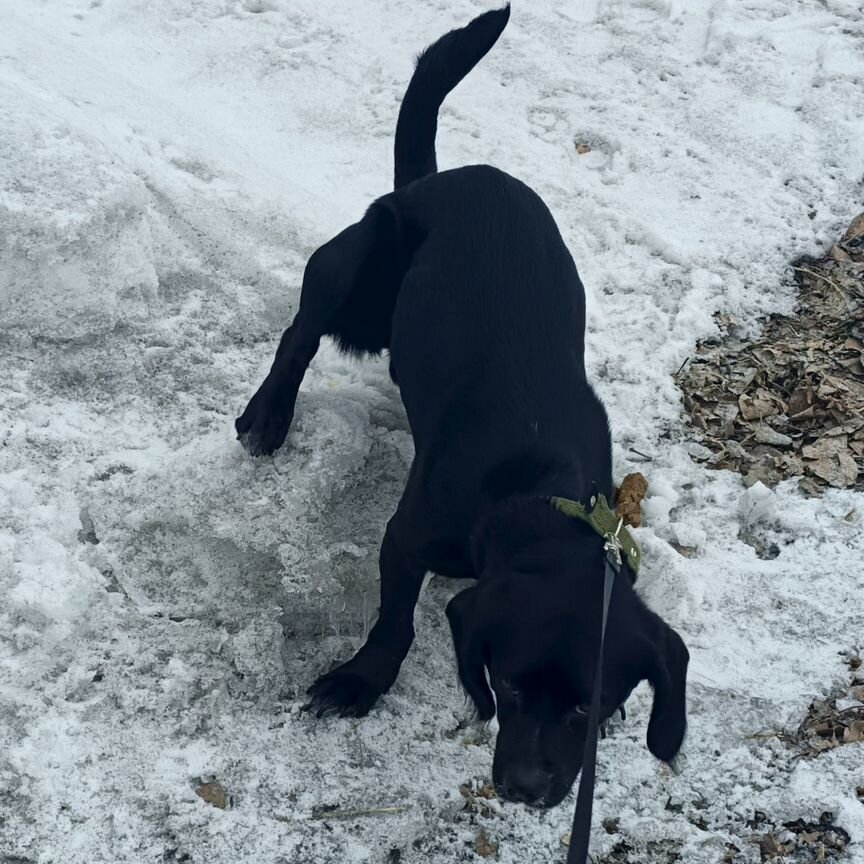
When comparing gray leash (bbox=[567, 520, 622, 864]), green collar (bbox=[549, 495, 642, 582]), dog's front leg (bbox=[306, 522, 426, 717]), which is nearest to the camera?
gray leash (bbox=[567, 520, 622, 864])

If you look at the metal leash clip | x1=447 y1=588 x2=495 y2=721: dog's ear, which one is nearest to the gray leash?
the metal leash clip

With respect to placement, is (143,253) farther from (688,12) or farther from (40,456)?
(688,12)

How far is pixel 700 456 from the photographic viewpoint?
12.4ft

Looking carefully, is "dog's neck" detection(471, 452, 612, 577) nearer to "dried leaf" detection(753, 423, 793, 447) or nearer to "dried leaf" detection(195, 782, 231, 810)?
"dried leaf" detection(195, 782, 231, 810)

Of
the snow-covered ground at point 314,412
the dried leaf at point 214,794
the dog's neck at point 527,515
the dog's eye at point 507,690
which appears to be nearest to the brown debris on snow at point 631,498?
the snow-covered ground at point 314,412

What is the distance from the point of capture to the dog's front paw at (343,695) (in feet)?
9.55

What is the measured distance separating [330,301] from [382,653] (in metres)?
1.15

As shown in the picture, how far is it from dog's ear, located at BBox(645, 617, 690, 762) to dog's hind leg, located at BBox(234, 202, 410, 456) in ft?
4.98

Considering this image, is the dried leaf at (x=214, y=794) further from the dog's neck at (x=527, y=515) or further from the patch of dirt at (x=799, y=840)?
the patch of dirt at (x=799, y=840)

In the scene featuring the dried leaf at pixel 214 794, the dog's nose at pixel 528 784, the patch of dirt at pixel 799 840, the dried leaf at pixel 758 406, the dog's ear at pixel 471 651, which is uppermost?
the dog's ear at pixel 471 651

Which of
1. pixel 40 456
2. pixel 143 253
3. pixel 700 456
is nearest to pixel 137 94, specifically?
pixel 143 253

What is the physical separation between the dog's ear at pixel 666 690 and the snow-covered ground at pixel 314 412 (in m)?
0.45

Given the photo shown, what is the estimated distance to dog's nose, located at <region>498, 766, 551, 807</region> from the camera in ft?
7.42

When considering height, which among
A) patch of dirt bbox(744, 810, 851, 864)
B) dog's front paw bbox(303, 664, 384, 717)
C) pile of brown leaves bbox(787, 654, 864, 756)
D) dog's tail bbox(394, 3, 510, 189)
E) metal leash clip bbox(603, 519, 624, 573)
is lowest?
dog's front paw bbox(303, 664, 384, 717)
